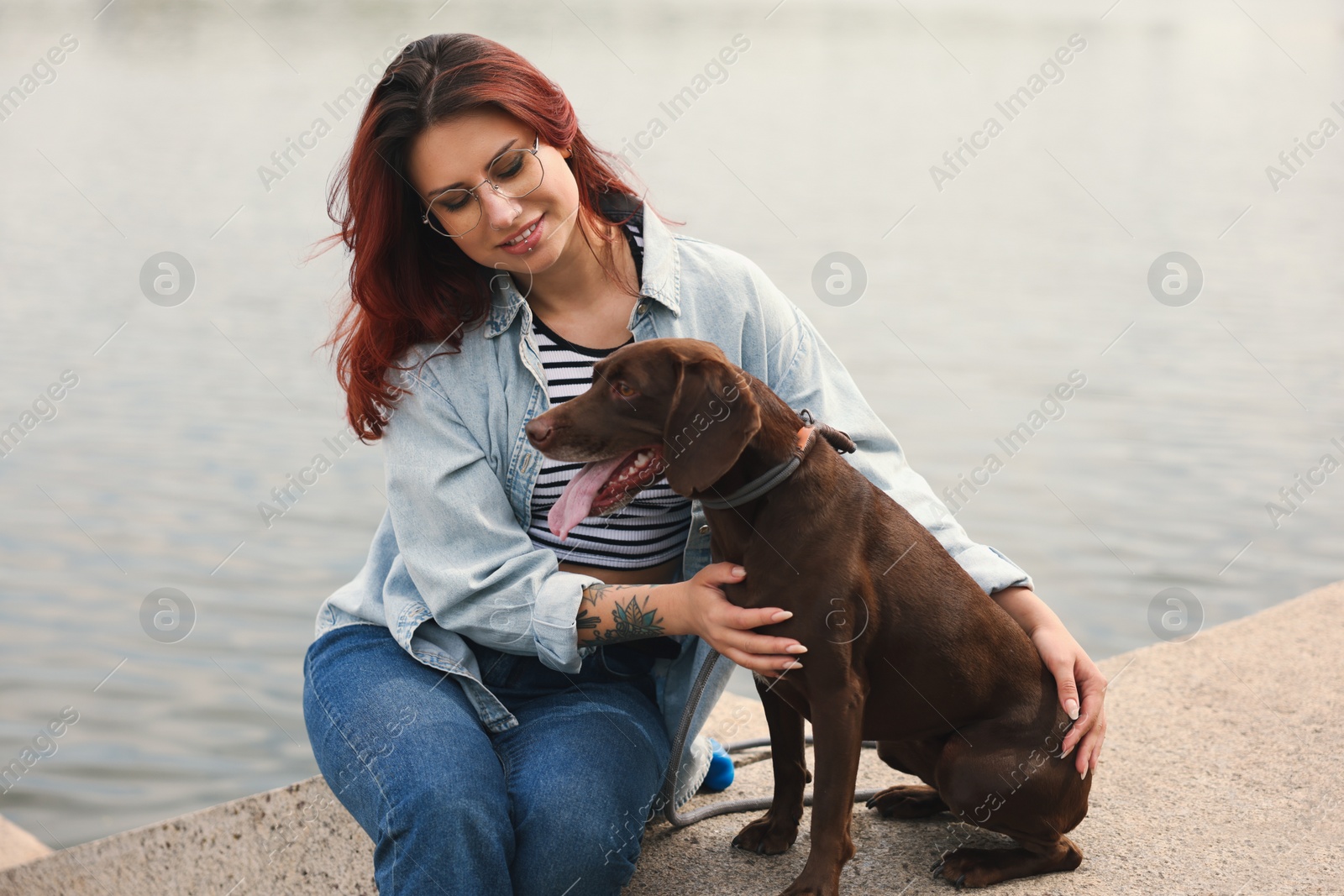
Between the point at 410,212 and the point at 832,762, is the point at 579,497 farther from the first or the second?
the point at 410,212

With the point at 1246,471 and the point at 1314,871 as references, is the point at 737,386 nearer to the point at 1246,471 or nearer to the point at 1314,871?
the point at 1314,871

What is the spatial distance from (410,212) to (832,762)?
147 cm

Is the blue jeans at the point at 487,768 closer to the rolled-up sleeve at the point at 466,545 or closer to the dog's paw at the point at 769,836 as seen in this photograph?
the rolled-up sleeve at the point at 466,545

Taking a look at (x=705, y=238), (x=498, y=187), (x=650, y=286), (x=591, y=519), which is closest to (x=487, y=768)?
(x=591, y=519)

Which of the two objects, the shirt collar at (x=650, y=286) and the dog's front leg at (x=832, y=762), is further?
the shirt collar at (x=650, y=286)

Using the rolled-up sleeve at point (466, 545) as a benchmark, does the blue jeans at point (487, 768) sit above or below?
below

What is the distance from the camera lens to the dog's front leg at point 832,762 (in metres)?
2.19

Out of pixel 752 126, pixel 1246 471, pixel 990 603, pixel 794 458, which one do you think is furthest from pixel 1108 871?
pixel 752 126

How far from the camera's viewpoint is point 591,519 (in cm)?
258

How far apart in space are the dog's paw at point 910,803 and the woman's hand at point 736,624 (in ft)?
2.67

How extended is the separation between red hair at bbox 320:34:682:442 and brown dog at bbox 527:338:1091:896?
54 centimetres

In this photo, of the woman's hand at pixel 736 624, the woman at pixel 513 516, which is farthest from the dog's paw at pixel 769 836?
the woman's hand at pixel 736 624

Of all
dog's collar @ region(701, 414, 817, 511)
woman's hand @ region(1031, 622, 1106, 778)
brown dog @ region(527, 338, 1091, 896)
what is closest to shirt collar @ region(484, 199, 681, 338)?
brown dog @ region(527, 338, 1091, 896)

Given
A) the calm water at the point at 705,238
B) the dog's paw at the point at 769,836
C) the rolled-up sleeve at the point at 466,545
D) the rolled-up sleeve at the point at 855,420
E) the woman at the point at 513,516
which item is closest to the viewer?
the woman at the point at 513,516
